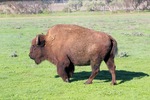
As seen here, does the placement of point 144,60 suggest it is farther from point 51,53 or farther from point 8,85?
point 8,85

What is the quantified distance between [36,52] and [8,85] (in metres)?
1.90

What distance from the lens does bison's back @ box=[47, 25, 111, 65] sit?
12.2 metres

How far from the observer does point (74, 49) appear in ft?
41.5

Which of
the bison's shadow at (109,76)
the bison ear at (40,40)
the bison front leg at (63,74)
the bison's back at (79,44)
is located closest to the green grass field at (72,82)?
the bison's shadow at (109,76)

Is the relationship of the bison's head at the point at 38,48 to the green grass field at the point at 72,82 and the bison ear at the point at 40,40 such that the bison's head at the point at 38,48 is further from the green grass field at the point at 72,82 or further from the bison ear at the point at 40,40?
the green grass field at the point at 72,82

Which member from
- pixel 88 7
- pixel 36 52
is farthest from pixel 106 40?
pixel 88 7

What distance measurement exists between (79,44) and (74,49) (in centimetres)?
24

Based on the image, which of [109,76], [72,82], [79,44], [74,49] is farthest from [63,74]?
[109,76]

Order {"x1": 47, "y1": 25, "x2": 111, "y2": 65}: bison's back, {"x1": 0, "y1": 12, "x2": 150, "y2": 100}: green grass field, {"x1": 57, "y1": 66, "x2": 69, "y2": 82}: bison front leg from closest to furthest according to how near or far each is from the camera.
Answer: {"x1": 0, "y1": 12, "x2": 150, "y2": 100}: green grass field, {"x1": 47, "y1": 25, "x2": 111, "y2": 65}: bison's back, {"x1": 57, "y1": 66, "x2": 69, "y2": 82}: bison front leg

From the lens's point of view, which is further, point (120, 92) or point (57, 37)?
point (57, 37)

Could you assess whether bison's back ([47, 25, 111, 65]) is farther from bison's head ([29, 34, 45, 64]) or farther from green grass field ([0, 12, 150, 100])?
green grass field ([0, 12, 150, 100])

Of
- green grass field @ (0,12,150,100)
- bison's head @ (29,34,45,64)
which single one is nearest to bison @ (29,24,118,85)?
bison's head @ (29,34,45,64)

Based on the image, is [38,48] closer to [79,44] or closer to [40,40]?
[40,40]

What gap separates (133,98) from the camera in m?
10.6
